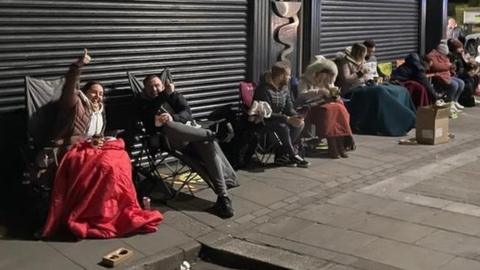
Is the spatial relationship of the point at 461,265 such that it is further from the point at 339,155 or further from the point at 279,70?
the point at 339,155

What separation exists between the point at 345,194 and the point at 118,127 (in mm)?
2320

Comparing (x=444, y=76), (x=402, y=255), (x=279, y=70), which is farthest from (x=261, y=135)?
(x=444, y=76)

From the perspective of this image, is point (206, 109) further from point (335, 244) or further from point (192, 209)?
point (335, 244)

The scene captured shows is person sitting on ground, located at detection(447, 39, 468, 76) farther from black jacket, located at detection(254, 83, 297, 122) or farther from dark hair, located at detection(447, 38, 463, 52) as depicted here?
black jacket, located at detection(254, 83, 297, 122)

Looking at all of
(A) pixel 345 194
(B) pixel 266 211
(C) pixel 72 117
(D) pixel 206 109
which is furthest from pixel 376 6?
(C) pixel 72 117

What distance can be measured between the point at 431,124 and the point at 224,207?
4.05 meters

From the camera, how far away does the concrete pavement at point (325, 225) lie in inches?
194

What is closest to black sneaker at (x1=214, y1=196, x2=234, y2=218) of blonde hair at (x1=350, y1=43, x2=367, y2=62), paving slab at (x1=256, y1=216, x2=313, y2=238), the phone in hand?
paving slab at (x1=256, y1=216, x2=313, y2=238)

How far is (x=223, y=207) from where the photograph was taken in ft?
19.4

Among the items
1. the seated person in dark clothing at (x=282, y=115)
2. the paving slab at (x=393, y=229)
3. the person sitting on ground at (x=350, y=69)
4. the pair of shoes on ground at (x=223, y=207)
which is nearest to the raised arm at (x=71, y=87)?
the pair of shoes on ground at (x=223, y=207)

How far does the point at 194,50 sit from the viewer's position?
791 cm

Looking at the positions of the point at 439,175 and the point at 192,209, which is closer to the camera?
the point at 192,209

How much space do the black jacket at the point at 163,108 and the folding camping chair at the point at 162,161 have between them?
88 mm

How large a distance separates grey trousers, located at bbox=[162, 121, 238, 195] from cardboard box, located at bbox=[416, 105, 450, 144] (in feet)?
12.3
